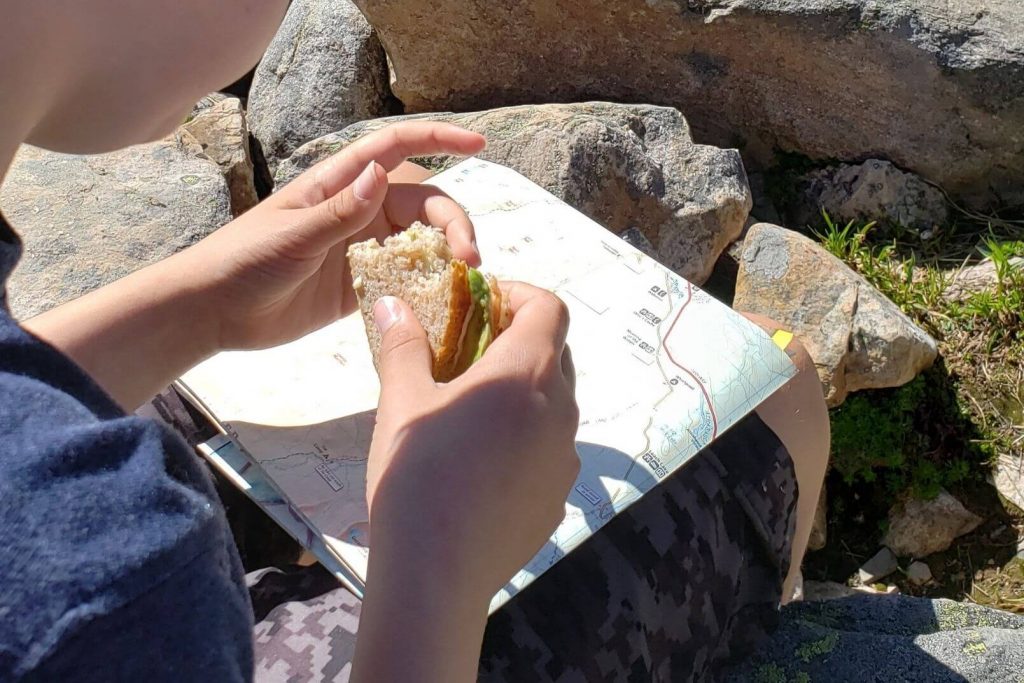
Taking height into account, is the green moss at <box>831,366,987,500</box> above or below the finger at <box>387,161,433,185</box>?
Result: below

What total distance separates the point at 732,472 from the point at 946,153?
1.59 m

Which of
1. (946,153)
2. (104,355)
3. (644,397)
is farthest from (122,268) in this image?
(946,153)

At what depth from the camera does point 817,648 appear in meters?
1.46

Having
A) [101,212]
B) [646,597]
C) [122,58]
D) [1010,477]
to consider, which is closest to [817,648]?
[646,597]

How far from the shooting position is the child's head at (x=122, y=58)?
859mm

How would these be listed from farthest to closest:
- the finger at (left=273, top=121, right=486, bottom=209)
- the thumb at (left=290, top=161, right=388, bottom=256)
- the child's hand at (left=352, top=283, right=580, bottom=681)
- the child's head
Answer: the finger at (left=273, top=121, right=486, bottom=209) < the thumb at (left=290, top=161, right=388, bottom=256) < the child's hand at (left=352, top=283, right=580, bottom=681) < the child's head

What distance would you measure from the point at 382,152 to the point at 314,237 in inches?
10.2

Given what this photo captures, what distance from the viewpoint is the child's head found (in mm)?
859

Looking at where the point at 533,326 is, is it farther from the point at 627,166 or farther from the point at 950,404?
the point at 950,404

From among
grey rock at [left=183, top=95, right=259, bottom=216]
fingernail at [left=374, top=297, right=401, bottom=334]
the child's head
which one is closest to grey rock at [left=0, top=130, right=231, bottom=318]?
grey rock at [left=183, top=95, right=259, bottom=216]

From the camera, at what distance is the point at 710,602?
1.43 metres

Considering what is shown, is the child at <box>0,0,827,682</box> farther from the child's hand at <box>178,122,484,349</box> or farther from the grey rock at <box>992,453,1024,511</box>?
the grey rock at <box>992,453,1024,511</box>

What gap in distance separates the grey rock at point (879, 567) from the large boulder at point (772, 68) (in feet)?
3.58

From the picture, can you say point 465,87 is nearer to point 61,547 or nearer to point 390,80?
point 390,80
